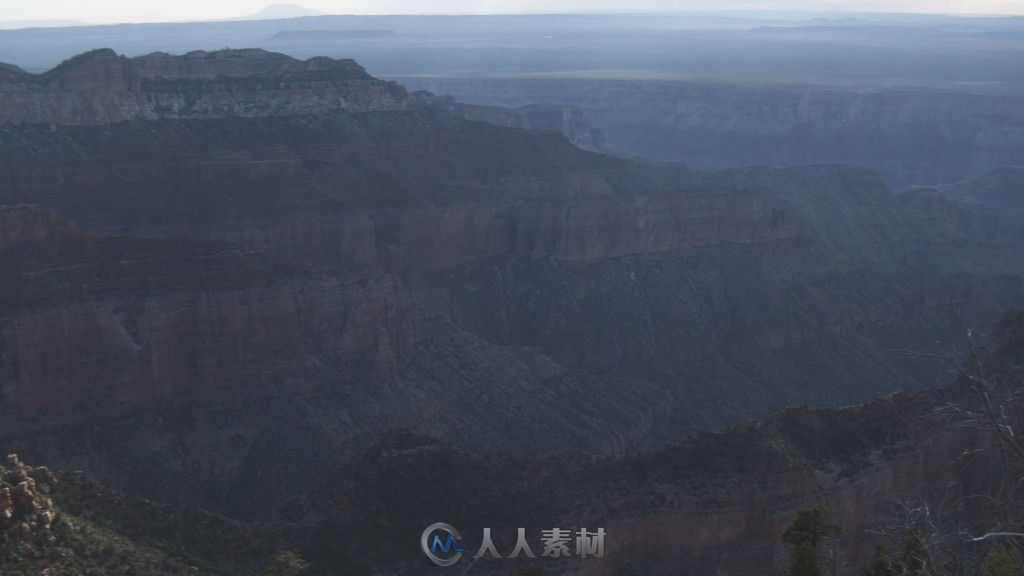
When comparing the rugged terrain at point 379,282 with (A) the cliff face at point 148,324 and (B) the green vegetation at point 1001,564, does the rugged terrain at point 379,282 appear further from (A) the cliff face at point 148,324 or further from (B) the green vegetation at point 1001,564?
(B) the green vegetation at point 1001,564

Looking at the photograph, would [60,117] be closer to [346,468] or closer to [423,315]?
[423,315]

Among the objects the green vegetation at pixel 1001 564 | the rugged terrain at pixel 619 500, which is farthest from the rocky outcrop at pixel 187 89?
the green vegetation at pixel 1001 564

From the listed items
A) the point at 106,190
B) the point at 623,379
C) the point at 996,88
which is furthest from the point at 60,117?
the point at 996,88

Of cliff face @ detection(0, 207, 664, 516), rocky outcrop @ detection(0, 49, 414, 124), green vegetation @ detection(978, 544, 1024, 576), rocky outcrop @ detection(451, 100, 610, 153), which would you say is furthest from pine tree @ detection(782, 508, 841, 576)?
rocky outcrop @ detection(451, 100, 610, 153)

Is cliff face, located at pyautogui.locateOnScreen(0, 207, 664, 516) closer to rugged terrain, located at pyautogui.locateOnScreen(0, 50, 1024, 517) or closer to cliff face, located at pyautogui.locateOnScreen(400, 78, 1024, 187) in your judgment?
rugged terrain, located at pyautogui.locateOnScreen(0, 50, 1024, 517)

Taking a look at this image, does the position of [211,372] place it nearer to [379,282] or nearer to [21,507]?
[379,282]

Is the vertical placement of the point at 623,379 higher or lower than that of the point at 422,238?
lower

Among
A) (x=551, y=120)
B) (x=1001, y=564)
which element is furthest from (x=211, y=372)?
(x=551, y=120)
